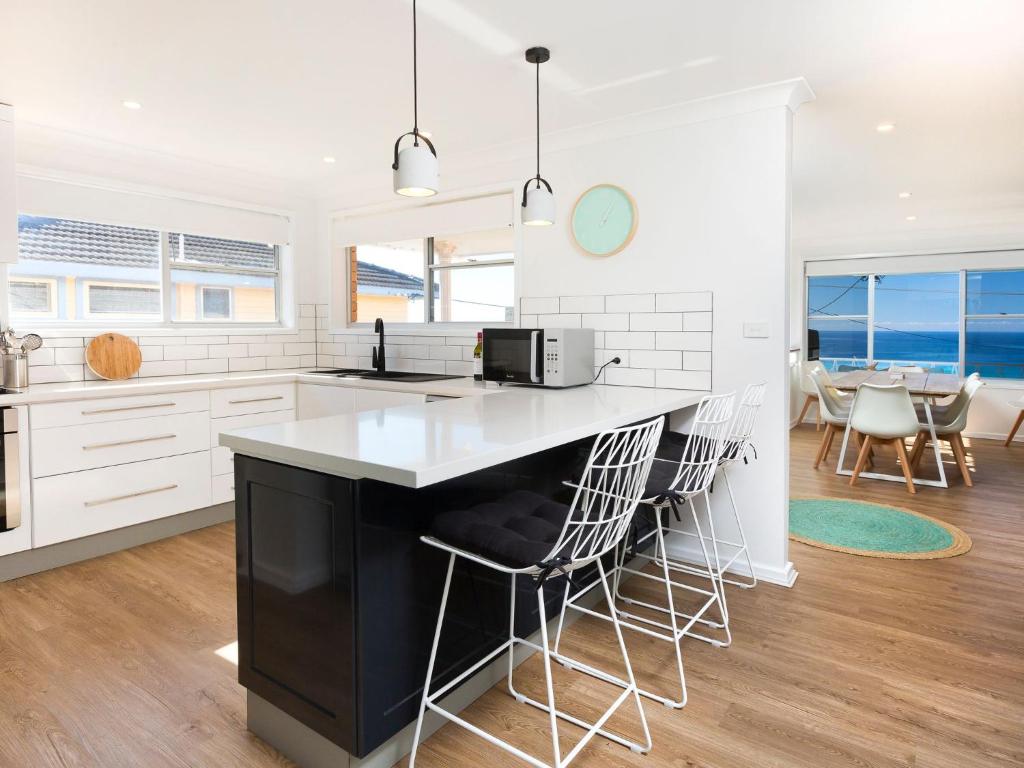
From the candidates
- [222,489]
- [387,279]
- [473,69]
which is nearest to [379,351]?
[387,279]

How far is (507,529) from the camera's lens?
1.69 m

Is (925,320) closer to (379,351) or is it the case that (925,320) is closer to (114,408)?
(379,351)

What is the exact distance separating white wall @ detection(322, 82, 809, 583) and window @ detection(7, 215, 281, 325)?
2532 millimetres

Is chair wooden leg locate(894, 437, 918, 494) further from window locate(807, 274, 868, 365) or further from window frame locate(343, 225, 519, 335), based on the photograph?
window locate(807, 274, 868, 365)

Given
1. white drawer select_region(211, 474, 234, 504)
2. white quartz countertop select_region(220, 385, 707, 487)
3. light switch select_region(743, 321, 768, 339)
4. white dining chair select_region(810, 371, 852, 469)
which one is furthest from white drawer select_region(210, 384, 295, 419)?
white dining chair select_region(810, 371, 852, 469)

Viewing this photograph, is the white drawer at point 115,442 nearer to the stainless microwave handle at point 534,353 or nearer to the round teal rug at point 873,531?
the stainless microwave handle at point 534,353

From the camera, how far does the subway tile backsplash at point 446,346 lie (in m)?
3.14

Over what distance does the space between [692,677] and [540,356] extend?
5.12 feet

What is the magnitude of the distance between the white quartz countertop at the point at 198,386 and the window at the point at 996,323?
233 inches

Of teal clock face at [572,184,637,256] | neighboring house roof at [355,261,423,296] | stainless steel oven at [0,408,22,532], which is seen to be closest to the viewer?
stainless steel oven at [0,408,22,532]

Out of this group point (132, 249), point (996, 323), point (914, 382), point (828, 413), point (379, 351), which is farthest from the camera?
point (996, 323)

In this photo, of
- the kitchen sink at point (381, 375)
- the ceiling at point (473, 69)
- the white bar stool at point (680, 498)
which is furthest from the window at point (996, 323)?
the kitchen sink at point (381, 375)

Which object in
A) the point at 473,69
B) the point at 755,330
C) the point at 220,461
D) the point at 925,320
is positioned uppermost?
the point at 473,69

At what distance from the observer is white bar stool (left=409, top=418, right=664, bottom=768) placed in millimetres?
1520
